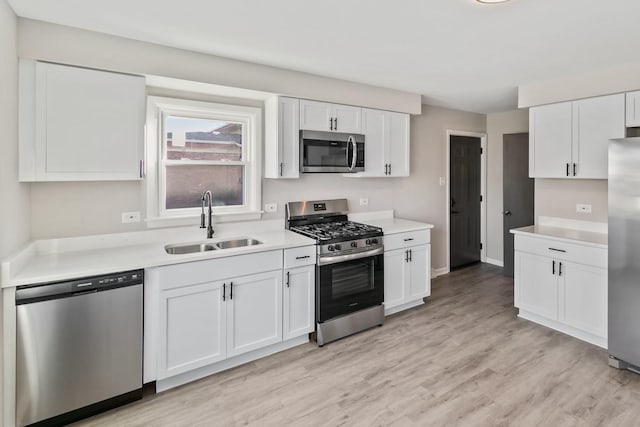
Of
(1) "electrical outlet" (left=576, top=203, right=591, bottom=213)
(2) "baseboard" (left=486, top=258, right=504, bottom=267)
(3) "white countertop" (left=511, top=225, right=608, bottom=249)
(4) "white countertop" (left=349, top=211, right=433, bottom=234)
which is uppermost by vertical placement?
(1) "electrical outlet" (left=576, top=203, right=591, bottom=213)

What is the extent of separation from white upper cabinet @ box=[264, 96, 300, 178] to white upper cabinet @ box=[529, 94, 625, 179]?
266 centimetres

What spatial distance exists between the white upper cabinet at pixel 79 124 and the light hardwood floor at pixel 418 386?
1.64 m

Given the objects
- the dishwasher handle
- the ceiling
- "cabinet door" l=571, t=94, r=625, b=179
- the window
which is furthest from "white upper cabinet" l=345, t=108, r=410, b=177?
the dishwasher handle

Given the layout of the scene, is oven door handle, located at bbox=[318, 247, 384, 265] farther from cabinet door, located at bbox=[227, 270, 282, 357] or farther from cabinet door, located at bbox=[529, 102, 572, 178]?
cabinet door, located at bbox=[529, 102, 572, 178]

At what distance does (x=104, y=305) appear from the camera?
7.02 feet

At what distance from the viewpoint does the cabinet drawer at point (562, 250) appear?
2986 millimetres

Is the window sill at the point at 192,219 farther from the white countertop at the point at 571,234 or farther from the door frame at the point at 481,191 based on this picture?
the door frame at the point at 481,191

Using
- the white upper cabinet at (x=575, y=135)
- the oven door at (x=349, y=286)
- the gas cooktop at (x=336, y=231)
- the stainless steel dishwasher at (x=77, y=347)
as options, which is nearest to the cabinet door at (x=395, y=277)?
the oven door at (x=349, y=286)

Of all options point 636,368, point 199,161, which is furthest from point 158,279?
point 636,368

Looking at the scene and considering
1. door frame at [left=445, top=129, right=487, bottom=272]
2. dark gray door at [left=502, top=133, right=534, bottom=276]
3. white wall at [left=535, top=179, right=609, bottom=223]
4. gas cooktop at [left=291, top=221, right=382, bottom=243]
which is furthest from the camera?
door frame at [left=445, top=129, right=487, bottom=272]

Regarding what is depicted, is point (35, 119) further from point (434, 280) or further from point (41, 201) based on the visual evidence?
point (434, 280)

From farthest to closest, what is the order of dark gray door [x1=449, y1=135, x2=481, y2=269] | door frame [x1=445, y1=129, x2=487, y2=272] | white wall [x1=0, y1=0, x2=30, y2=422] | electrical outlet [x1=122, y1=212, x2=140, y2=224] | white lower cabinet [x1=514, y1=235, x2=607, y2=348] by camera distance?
dark gray door [x1=449, y1=135, x2=481, y2=269] → door frame [x1=445, y1=129, x2=487, y2=272] → white lower cabinet [x1=514, y1=235, x2=607, y2=348] → electrical outlet [x1=122, y1=212, x2=140, y2=224] → white wall [x1=0, y1=0, x2=30, y2=422]

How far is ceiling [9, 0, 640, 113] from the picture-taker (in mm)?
2084

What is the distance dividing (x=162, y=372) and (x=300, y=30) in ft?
8.49
